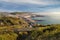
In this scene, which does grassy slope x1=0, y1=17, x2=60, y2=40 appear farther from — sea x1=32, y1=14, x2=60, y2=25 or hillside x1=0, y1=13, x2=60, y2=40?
sea x1=32, y1=14, x2=60, y2=25

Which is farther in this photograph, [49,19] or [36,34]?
[49,19]

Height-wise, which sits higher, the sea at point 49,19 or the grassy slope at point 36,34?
the sea at point 49,19

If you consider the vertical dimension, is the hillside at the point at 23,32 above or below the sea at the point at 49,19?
below

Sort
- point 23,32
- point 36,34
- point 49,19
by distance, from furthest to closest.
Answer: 1. point 49,19
2. point 23,32
3. point 36,34

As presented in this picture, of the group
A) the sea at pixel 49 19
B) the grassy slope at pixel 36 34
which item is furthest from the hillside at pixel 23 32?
the sea at pixel 49 19

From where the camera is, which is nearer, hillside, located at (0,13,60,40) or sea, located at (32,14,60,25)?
hillside, located at (0,13,60,40)

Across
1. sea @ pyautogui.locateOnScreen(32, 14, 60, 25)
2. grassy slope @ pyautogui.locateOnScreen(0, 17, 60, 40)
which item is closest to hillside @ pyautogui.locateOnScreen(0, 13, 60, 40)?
grassy slope @ pyautogui.locateOnScreen(0, 17, 60, 40)

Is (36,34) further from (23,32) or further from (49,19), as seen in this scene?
(49,19)

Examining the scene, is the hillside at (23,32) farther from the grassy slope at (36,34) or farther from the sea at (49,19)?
the sea at (49,19)

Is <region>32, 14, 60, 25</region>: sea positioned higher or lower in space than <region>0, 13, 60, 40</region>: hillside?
higher

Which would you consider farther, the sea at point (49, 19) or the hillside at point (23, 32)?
the sea at point (49, 19)

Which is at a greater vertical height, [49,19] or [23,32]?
[49,19]

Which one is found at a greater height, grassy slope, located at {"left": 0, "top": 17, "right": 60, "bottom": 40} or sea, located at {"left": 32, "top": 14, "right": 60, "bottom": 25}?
sea, located at {"left": 32, "top": 14, "right": 60, "bottom": 25}

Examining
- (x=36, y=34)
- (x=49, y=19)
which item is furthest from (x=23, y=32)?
(x=49, y=19)
